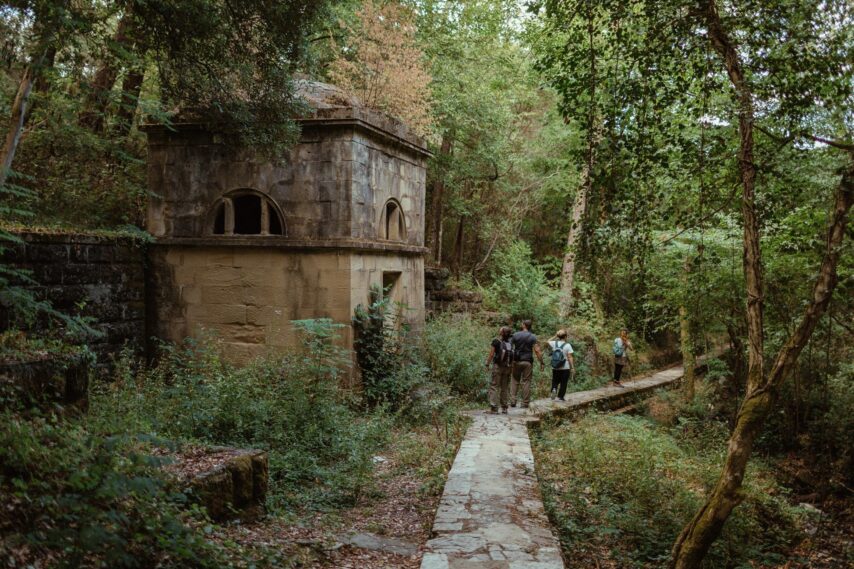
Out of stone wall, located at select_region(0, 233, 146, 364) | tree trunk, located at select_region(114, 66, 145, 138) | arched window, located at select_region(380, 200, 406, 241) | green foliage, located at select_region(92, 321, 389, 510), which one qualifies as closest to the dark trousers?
arched window, located at select_region(380, 200, 406, 241)

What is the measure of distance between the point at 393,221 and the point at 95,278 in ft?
17.4

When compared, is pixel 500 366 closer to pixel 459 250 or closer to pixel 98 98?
pixel 98 98

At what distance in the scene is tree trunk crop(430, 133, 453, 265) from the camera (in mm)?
19953

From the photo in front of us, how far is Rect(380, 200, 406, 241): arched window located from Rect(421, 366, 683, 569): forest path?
4.02 m

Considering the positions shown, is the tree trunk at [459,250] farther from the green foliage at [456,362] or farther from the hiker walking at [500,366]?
the hiker walking at [500,366]

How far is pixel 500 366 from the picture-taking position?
1116 centimetres

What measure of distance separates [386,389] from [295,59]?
5.40 m

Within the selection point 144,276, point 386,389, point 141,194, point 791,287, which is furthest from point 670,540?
point 141,194

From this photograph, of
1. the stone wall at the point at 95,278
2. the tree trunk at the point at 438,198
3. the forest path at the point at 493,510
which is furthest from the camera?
the tree trunk at the point at 438,198

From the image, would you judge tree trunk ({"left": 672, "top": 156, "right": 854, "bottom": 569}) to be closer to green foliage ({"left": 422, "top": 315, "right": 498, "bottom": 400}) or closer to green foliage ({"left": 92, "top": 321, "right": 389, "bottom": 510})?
green foliage ({"left": 92, "top": 321, "right": 389, "bottom": 510})

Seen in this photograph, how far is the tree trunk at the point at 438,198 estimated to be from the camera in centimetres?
1995

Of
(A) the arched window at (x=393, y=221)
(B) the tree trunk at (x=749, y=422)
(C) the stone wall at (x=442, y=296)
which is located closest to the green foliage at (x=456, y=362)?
(A) the arched window at (x=393, y=221)

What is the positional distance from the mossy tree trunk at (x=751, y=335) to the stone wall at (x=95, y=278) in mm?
7510

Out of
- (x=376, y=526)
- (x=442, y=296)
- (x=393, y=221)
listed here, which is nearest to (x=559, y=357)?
(x=393, y=221)
